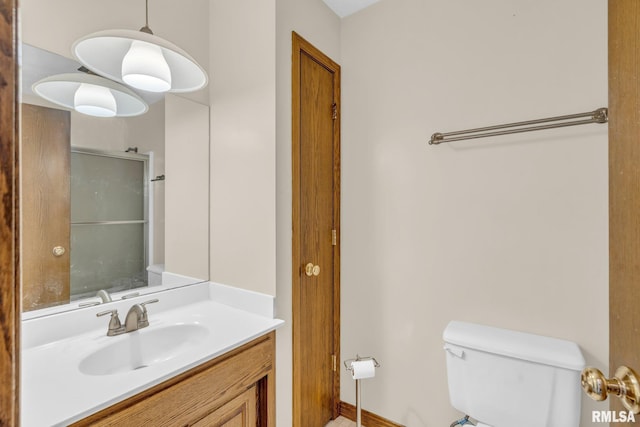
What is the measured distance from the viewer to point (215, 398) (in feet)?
3.47

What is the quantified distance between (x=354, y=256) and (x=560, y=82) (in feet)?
4.17

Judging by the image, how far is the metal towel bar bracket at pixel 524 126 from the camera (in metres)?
1.12

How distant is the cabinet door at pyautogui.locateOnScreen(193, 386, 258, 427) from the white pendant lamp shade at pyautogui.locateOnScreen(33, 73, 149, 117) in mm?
1280

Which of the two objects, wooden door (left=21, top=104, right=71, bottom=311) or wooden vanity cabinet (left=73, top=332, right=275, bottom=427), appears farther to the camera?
wooden door (left=21, top=104, right=71, bottom=311)

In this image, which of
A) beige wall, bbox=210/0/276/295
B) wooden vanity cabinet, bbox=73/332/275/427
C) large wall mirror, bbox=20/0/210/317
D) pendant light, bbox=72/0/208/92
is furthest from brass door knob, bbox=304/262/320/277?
pendant light, bbox=72/0/208/92

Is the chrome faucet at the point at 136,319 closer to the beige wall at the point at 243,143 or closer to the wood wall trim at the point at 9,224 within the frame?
the beige wall at the point at 243,143

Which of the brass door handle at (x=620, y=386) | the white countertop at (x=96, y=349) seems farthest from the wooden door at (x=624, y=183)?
the white countertop at (x=96, y=349)

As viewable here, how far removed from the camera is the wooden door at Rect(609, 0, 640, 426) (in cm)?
48

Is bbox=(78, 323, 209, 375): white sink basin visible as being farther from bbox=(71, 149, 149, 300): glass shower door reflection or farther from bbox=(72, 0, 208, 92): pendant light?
bbox=(72, 0, 208, 92): pendant light

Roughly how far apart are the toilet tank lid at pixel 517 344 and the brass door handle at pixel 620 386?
674 millimetres

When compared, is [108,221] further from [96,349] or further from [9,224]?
[9,224]

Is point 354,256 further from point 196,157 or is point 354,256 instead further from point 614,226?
point 614,226

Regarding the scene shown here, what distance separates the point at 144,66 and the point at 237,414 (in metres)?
1.36

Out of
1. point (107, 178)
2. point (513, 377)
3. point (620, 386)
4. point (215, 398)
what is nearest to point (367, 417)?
point (513, 377)
